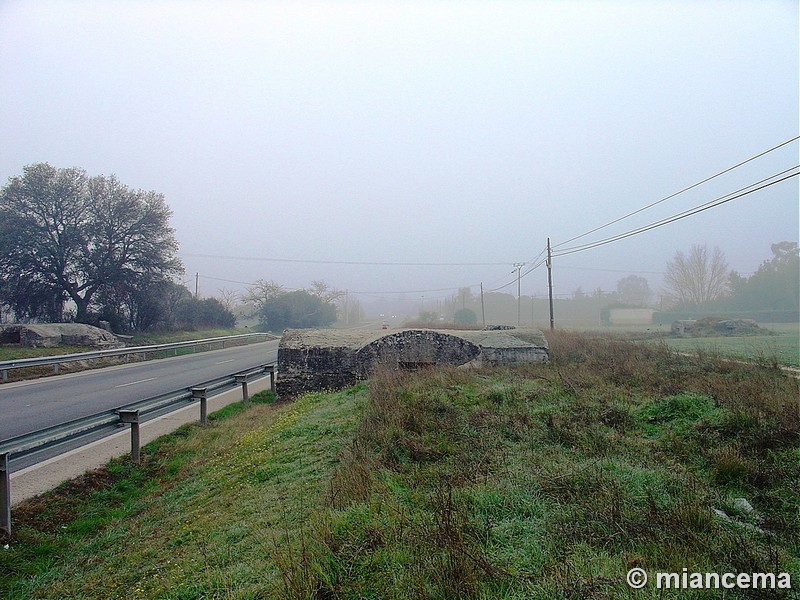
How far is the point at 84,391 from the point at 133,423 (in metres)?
7.32

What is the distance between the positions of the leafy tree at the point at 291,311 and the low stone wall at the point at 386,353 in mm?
49800

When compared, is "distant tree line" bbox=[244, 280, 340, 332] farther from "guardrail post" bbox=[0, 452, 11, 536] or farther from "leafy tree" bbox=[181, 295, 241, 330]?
"guardrail post" bbox=[0, 452, 11, 536]

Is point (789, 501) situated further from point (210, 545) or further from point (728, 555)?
point (210, 545)

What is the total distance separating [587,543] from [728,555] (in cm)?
81

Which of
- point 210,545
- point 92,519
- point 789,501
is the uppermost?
point 789,501

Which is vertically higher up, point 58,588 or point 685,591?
point 685,591

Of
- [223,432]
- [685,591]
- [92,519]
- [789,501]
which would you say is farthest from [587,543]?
[223,432]

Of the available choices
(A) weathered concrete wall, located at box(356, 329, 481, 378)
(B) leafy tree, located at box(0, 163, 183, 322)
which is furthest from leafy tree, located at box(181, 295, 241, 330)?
(A) weathered concrete wall, located at box(356, 329, 481, 378)

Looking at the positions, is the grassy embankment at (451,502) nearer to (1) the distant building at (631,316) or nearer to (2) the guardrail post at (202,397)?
(2) the guardrail post at (202,397)

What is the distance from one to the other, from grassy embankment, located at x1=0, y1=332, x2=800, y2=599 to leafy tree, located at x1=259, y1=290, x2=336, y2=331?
183 feet

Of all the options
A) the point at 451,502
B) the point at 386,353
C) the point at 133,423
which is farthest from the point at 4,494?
the point at 386,353

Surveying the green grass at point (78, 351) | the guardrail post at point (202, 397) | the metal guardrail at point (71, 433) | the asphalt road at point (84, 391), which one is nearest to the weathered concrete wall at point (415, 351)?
the guardrail post at point (202, 397)

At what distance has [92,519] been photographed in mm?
5984

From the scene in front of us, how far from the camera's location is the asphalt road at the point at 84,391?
1003 cm
